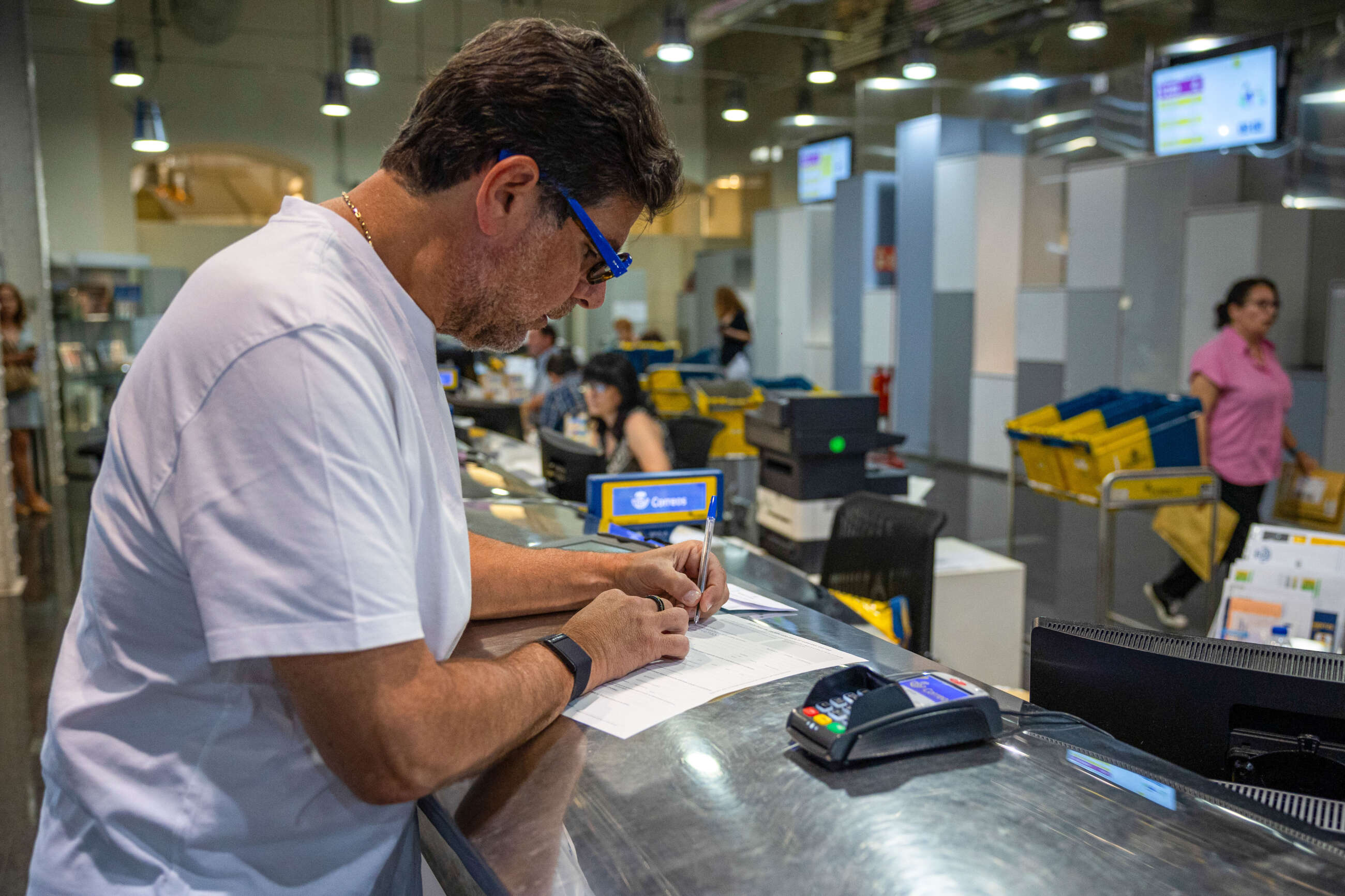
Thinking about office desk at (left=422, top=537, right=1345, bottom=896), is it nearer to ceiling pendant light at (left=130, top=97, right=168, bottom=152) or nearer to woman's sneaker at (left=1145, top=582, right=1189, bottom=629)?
woman's sneaker at (left=1145, top=582, right=1189, bottom=629)

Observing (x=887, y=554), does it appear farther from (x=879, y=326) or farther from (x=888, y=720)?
(x=879, y=326)

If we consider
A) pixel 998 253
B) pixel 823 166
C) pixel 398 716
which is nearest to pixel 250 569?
pixel 398 716

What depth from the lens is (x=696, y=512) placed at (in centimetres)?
193

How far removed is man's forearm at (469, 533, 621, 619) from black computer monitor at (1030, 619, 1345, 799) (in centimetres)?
57

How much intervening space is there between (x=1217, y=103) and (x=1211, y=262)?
3.53 feet

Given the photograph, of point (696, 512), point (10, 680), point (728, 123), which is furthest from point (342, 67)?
point (696, 512)

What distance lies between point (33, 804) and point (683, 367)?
24.2 feet

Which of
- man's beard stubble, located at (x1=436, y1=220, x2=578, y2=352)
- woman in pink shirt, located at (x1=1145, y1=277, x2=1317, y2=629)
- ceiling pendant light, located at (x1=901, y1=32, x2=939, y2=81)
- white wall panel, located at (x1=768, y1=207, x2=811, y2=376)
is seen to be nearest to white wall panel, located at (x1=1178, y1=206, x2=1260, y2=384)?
woman in pink shirt, located at (x1=1145, y1=277, x2=1317, y2=629)

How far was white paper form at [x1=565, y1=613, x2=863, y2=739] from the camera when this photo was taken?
0.99 meters

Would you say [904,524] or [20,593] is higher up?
[904,524]

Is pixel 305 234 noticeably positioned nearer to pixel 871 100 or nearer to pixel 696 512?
pixel 696 512

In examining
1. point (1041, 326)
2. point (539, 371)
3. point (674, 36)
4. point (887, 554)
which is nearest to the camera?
point (887, 554)

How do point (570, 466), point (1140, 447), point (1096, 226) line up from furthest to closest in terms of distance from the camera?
point (1096, 226), point (1140, 447), point (570, 466)

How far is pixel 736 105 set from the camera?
40.3 ft
